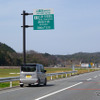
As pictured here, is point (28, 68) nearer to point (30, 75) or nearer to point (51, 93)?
point (30, 75)

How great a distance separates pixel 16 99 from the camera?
1349cm

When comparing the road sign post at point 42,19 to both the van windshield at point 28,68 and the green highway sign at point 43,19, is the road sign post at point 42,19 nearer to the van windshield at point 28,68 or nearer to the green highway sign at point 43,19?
the green highway sign at point 43,19

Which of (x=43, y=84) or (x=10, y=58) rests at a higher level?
(x=10, y=58)

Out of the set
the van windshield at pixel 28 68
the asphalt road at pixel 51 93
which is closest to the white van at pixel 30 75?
the van windshield at pixel 28 68

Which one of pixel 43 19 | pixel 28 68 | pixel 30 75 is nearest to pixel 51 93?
pixel 30 75

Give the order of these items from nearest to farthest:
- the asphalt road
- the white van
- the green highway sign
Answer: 1. the asphalt road
2. the white van
3. the green highway sign

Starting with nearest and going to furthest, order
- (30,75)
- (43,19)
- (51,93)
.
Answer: (51,93) < (30,75) < (43,19)

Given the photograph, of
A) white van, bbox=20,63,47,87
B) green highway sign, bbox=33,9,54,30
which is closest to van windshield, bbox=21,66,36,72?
white van, bbox=20,63,47,87

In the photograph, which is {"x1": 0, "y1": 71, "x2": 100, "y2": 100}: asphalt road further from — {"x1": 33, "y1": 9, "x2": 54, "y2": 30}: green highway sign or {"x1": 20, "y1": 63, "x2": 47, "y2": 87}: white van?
{"x1": 33, "y1": 9, "x2": 54, "y2": 30}: green highway sign

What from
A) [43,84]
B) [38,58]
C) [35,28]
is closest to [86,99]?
[43,84]

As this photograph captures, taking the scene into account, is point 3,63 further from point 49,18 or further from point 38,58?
point 49,18

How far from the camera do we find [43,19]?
2617 centimetres

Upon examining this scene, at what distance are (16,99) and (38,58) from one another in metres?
103

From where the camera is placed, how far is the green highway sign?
1025 inches
